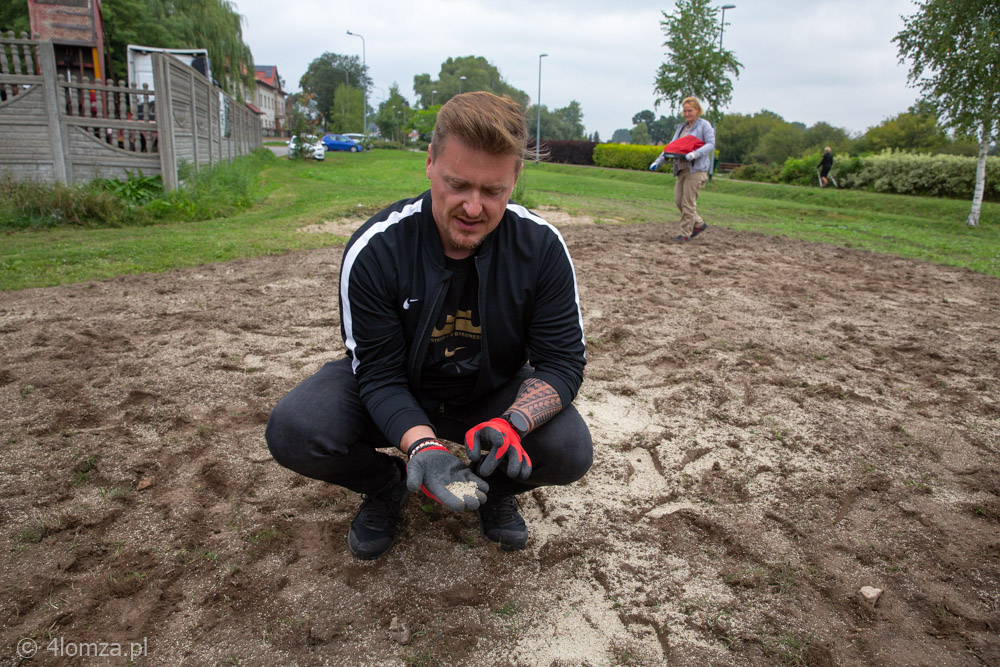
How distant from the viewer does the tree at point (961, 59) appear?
1145cm

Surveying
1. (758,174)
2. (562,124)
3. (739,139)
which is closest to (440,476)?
(758,174)

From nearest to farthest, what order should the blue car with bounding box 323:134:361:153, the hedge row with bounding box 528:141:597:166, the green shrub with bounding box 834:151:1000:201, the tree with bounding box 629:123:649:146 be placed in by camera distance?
the green shrub with bounding box 834:151:1000:201 → the hedge row with bounding box 528:141:597:166 → the blue car with bounding box 323:134:361:153 → the tree with bounding box 629:123:649:146

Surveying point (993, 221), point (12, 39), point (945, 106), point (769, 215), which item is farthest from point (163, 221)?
point (993, 221)

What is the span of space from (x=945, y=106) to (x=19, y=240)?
15419 mm

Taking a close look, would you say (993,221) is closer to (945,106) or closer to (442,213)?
(945,106)

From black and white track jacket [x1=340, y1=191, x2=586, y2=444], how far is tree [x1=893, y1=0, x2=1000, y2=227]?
45.1 feet

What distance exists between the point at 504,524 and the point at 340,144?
48.0m

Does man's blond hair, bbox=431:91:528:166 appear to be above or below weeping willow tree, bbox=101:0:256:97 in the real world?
below

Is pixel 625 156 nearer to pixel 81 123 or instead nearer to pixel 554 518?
pixel 81 123

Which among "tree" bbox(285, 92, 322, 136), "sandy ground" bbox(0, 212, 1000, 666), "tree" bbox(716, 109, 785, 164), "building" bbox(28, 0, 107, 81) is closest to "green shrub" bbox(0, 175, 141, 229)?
"sandy ground" bbox(0, 212, 1000, 666)

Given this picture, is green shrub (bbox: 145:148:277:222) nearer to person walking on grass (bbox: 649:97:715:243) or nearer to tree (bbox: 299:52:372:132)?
person walking on grass (bbox: 649:97:715:243)

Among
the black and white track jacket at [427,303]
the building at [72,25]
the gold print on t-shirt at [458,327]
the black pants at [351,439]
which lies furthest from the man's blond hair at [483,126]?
the building at [72,25]

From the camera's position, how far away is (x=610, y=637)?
1732 millimetres

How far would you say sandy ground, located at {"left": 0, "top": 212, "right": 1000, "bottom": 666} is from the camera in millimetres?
1705
